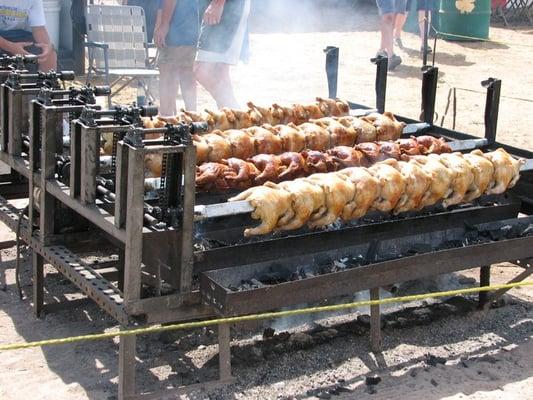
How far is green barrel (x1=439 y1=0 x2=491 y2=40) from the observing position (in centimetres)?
1711

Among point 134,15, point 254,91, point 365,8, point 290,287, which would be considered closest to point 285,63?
point 254,91

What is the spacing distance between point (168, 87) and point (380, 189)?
527 cm

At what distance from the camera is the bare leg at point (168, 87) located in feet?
32.1

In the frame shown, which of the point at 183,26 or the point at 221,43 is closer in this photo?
the point at 221,43

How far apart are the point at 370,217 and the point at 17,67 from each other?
2.49 meters

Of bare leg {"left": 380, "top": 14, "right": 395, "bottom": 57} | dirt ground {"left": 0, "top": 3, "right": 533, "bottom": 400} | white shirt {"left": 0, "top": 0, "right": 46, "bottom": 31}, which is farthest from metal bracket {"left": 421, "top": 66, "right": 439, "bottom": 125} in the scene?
bare leg {"left": 380, "top": 14, "right": 395, "bottom": 57}

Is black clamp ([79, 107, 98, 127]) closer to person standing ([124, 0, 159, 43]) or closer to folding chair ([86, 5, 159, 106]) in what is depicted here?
folding chair ([86, 5, 159, 106])

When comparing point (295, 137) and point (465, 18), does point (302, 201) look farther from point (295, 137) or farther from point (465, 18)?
point (465, 18)

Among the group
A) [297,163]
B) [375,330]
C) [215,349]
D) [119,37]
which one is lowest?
[215,349]

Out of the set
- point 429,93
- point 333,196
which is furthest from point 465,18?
point 333,196

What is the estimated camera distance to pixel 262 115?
250 inches

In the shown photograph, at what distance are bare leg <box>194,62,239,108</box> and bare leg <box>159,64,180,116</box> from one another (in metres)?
0.61

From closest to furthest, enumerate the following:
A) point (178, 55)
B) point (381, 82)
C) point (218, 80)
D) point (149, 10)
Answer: point (381, 82) < point (218, 80) < point (178, 55) < point (149, 10)

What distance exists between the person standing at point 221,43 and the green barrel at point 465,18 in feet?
29.0
